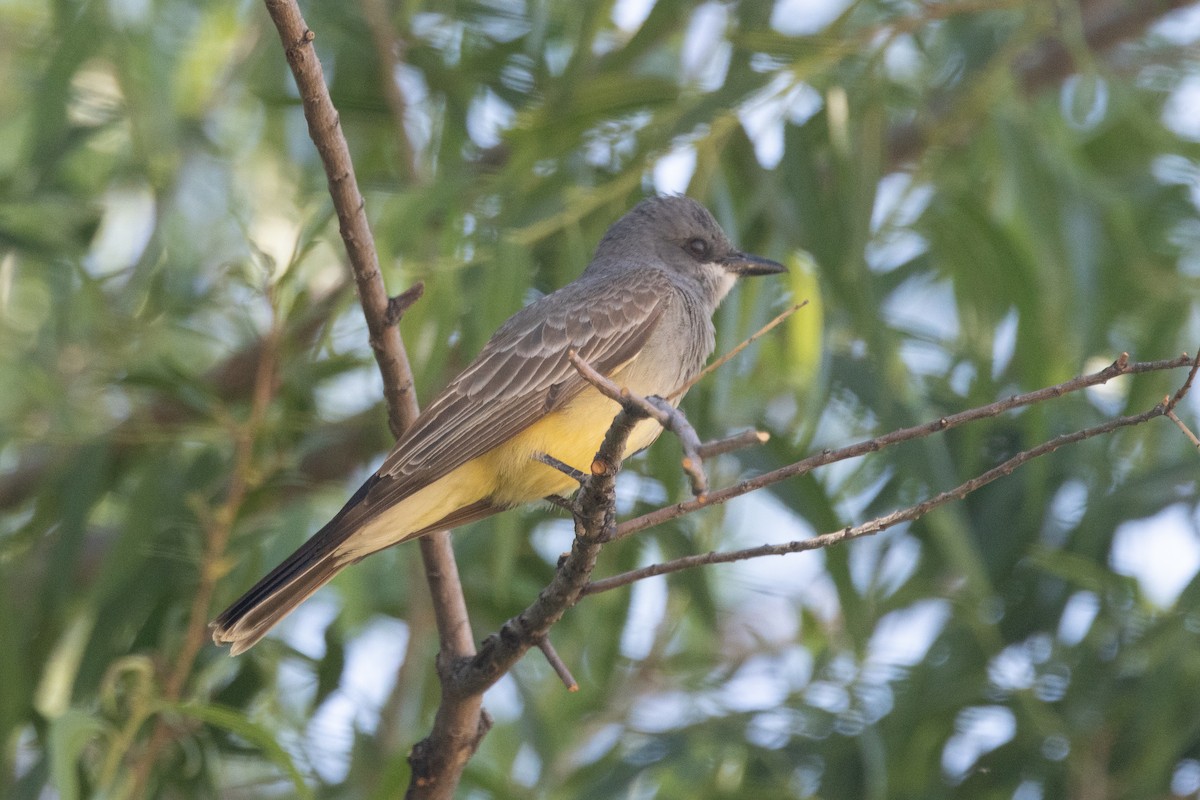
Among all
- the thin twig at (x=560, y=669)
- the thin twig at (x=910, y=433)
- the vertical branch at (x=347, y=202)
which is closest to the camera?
the thin twig at (x=910, y=433)

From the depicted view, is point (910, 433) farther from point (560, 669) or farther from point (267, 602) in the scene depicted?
point (267, 602)

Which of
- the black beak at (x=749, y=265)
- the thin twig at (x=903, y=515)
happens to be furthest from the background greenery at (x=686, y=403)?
the thin twig at (x=903, y=515)

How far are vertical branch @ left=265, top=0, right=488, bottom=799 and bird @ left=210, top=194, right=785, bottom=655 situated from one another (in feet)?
0.63

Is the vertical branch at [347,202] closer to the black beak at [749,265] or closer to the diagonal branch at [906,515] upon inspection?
the diagonal branch at [906,515]

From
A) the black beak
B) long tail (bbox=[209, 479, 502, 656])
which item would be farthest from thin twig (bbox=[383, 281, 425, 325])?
the black beak

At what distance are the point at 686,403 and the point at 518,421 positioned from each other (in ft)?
2.88

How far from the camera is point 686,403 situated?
484 centimetres

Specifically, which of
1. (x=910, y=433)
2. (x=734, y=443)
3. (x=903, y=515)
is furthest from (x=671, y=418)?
(x=903, y=515)

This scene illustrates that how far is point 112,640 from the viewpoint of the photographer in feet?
16.4

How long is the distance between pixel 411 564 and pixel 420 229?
Answer: 4.93 feet

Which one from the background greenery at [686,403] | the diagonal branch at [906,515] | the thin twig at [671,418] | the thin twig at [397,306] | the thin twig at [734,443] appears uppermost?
the thin twig at [734,443]

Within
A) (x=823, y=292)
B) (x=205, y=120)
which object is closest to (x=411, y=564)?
(x=823, y=292)

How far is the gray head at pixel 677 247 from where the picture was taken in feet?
16.8

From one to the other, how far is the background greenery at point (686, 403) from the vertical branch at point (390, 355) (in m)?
0.53
